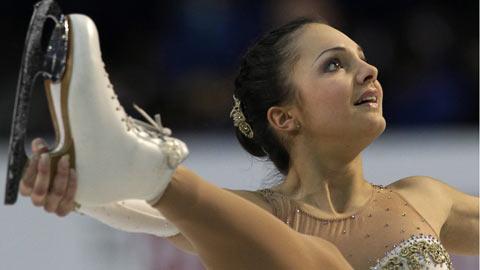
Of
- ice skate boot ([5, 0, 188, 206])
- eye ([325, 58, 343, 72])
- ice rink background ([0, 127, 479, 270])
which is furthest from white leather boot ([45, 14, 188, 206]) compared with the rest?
ice rink background ([0, 127, 479, 270])

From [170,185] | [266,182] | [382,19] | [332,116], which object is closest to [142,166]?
[170,185]

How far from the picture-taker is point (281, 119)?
263cm

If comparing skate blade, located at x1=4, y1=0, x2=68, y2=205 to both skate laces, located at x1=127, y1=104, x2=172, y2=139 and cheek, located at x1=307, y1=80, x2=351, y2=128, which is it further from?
cheek, located at x1=307, y1=80, x2=351, y2=128

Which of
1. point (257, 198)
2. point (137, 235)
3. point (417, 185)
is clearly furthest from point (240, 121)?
point (137, 235)

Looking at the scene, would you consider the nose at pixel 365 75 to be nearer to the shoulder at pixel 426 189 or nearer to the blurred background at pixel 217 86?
the shoulder at pixel 426 189

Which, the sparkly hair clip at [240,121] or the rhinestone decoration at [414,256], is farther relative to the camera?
the sparkly hair clip at [240,121]

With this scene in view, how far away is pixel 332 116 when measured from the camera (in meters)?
2.52

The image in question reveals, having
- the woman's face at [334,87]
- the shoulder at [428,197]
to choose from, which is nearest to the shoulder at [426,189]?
the shoulder at [428,197]

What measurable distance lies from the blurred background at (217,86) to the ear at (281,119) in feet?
3.66

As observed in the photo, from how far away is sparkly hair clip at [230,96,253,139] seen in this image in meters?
2.71

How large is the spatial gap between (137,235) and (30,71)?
6.37 ft

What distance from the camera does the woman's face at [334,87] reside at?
250 centimetres

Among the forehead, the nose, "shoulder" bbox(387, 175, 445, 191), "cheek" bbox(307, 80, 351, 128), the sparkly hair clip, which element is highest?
the forehead

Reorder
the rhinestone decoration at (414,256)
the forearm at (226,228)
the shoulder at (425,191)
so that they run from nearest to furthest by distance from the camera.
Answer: the forearm at (226,228) < the rhinestone decoration at (414,256) < the shoulder at (425,191)
